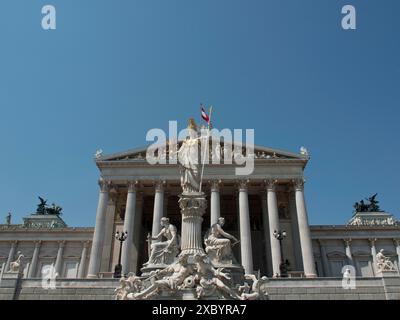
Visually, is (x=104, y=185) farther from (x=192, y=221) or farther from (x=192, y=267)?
(x=192, y=267)

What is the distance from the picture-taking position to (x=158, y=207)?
154 ft

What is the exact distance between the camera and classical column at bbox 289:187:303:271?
46.2m

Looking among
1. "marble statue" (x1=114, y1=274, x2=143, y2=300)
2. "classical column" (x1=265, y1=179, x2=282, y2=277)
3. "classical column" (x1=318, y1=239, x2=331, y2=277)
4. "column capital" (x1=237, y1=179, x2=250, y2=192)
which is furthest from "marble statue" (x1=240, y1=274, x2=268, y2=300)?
"classical column" (x1=318, y1=239, x2=331, y2=277)

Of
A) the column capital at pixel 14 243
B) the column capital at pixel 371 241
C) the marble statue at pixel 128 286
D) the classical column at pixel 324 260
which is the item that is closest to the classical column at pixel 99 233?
the column capital at pixel 14 243

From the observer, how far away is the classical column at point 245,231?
139ft

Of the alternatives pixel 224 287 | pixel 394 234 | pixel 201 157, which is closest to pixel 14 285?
pixel 201 157

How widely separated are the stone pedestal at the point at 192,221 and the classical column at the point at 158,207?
27592 mm

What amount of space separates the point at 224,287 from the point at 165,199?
37113 mm

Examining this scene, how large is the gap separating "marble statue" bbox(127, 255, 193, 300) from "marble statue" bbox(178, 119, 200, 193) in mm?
4293

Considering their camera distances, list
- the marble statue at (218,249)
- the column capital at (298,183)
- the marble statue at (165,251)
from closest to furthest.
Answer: the marble statue at (218,249) → the marble statue at (165,251) → the column capital at (298,183)

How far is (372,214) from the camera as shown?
7562 centimetres

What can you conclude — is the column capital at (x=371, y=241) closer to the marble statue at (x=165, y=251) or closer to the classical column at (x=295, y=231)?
the classical column at (x=295, y=231)

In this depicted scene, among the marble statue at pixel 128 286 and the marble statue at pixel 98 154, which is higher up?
the marble statue at pixel 98 154
